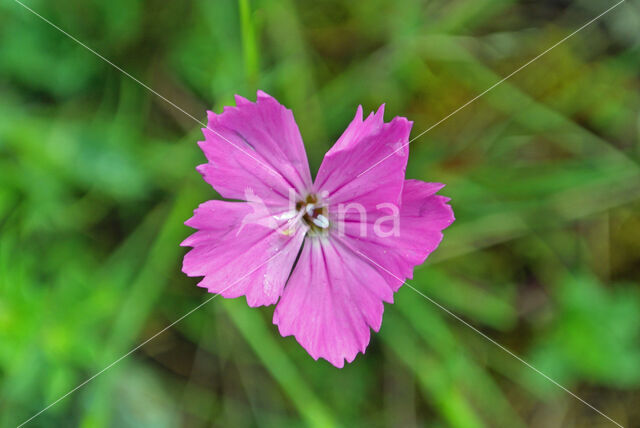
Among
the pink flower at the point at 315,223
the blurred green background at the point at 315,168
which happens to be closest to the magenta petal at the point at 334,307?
the pink flower at the point at 315,223

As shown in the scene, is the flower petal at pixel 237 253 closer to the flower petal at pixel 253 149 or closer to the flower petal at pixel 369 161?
the flower petal at pixel 253 149

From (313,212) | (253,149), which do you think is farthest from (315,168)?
(253,149)

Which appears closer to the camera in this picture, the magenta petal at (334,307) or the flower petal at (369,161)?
the flower petal at (369,161)

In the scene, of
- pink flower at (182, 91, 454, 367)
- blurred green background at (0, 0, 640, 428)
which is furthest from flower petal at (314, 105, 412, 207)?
blurred green background at (0, 0, 640, 428)

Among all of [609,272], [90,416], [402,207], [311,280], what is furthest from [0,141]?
[609,272]

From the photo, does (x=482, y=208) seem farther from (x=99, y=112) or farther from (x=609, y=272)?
(x=99, y=112)

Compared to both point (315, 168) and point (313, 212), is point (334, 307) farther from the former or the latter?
point (315, 168)

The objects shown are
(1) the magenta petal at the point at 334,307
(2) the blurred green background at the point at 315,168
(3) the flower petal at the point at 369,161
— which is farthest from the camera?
(2) the blurred green background at the point at 315,168
